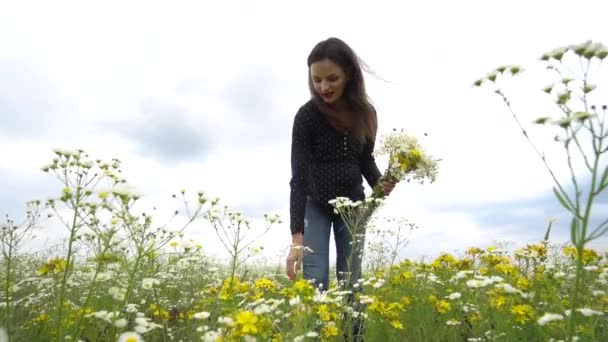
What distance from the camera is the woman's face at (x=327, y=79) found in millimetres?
4188

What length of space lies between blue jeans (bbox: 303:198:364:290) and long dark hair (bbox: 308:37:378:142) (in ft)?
2.32

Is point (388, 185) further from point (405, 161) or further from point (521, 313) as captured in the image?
point (521, 313)

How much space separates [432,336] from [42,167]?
300 cm

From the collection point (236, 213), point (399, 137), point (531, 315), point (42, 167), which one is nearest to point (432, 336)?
point (531, 315)

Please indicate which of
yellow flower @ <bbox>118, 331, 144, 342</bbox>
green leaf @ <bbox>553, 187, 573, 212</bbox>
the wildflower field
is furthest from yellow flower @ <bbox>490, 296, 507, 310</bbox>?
yellow flower @ <bbox>118, 331, 144, 342</bbox>

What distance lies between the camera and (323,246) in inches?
161

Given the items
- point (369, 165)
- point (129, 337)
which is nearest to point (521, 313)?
point (369, 165)

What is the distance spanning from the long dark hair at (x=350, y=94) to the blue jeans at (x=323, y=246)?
0.71 m

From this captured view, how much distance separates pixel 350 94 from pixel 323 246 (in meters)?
1.34

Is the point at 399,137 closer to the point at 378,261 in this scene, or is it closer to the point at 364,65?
the point at 364,65

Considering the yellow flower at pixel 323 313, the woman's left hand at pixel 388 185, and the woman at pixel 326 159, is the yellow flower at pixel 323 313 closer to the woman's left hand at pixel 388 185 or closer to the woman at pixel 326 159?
the woman at pixel 326 159

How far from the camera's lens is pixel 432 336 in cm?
408

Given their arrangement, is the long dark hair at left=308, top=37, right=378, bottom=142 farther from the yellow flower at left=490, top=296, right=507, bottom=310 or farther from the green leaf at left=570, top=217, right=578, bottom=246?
the green leaf at left=570, top=217, right=578, bottom=246

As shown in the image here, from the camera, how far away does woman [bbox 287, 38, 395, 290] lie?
4.10 m
